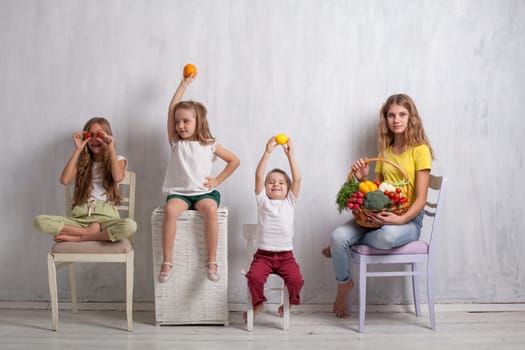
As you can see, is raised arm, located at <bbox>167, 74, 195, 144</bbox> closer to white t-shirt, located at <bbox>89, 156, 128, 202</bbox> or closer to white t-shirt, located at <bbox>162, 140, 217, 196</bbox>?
white t-shirt, located at <bbox>162, 140, 217, 196</bbox>

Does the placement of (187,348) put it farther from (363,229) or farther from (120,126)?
(120,126)

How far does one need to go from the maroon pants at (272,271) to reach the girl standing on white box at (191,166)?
0.19 m

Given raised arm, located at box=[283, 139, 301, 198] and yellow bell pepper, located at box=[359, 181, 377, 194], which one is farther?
raised arm, located at box=[283, 139, 301, 198]

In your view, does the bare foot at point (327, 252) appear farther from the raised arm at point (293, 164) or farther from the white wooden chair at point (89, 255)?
the white wooden chair at point (89, 255)

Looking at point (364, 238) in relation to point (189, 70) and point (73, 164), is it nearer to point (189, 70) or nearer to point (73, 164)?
point (189, 70)

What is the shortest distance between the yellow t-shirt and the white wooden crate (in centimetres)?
91

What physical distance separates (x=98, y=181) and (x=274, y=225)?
3.30 ft

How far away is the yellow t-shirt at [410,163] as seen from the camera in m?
2.90

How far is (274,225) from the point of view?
9.29 feet

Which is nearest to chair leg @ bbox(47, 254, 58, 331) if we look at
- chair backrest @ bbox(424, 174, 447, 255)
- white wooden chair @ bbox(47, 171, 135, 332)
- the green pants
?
white wooden chair @ bbox(47, 171, 135, 332)

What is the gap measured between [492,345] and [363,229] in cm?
82

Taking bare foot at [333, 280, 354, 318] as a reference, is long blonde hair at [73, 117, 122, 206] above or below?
above

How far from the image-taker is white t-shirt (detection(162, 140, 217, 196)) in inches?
115

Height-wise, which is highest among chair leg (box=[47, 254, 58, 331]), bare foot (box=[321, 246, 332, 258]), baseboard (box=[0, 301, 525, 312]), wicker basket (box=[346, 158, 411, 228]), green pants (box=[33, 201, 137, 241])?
wicker basket (box=[346, 158, 411, 228])
